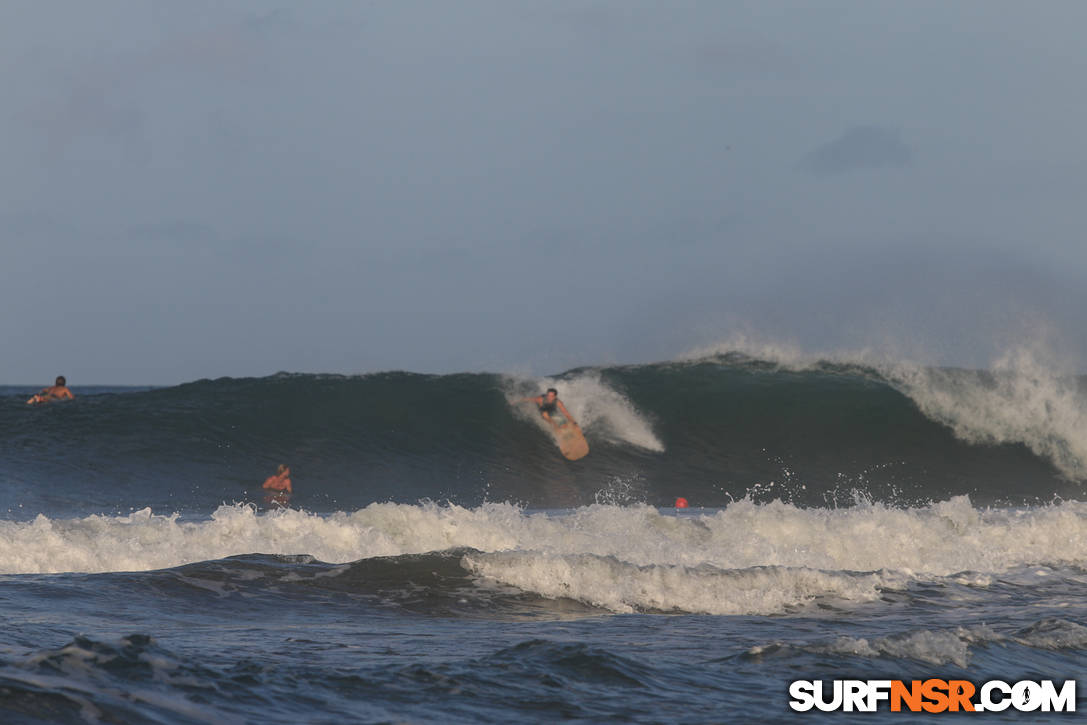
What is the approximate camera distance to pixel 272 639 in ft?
18.4

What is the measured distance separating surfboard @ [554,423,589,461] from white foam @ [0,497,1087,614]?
8.01 meters

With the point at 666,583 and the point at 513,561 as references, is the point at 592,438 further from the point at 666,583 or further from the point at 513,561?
the point at 666,583

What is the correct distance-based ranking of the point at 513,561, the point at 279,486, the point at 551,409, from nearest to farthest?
the point at 513,561, the point at 279,486, the point at 551,409

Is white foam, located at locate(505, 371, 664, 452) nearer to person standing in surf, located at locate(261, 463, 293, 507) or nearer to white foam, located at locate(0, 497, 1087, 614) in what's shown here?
person standing in surf, located at locate(261, 463, 293, 507)

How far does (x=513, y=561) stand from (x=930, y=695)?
3712 mm

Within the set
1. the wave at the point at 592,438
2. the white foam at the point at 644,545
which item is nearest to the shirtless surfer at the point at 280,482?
the wave at the point at 592,438

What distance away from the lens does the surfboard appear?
771 inches

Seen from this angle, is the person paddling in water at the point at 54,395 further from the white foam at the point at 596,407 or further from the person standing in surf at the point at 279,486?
the white foam at the point at 596,407

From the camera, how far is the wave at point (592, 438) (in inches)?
669

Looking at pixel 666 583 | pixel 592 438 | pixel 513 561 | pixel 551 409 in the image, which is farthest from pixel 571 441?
pixel 666 583

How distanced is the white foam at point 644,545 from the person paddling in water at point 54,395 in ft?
41.2

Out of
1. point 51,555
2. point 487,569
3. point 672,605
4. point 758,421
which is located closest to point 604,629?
point 672,605

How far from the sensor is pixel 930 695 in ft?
16.1

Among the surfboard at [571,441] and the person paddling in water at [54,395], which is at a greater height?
the person paddling in water at [54,395]
